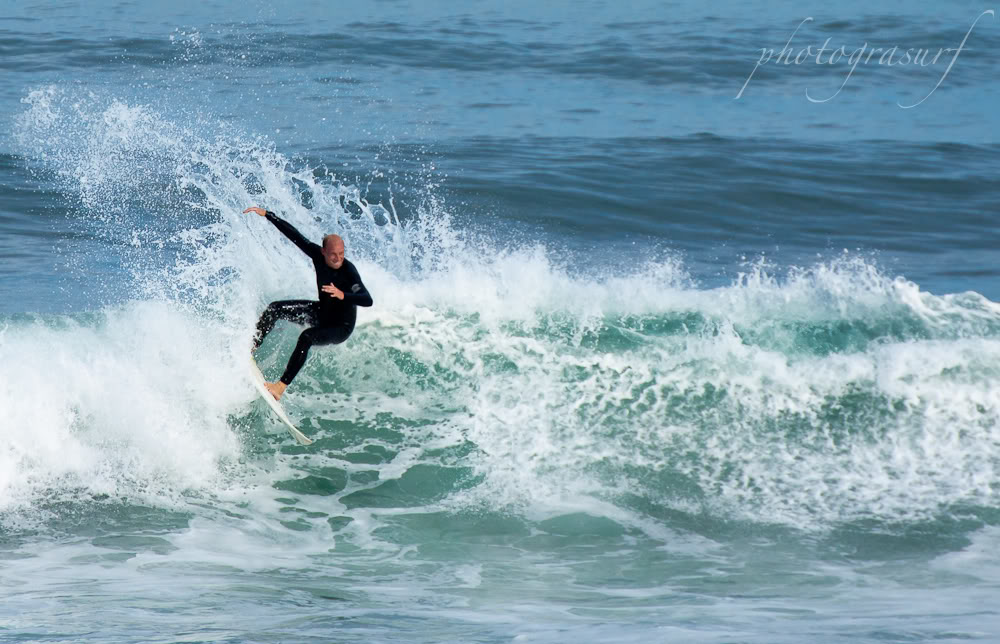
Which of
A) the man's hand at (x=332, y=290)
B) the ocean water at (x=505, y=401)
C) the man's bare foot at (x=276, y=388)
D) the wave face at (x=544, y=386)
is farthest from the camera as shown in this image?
the wave face at (x=544, y=386)

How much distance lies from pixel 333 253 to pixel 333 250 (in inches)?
0.9

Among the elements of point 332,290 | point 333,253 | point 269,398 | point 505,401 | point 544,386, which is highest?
point 333,253

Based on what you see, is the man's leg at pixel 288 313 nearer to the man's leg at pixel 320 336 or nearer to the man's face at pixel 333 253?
the man's leg at pixel 320 336


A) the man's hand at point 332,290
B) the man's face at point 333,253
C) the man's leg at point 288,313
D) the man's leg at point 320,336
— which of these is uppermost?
the man's face at point 333,253

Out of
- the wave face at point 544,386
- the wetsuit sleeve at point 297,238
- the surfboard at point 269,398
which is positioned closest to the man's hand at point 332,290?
the wetsuit sleeve at point 297,238

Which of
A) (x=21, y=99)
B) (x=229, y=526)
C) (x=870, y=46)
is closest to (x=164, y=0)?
(x=21, y=99)

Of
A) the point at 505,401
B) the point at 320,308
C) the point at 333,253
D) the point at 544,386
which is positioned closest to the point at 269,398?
the point at 320,308

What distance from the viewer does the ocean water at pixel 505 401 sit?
6.97m

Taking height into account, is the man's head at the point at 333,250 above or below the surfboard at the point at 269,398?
above

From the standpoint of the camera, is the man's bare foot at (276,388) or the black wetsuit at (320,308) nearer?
the black wetsuit at (320,308)

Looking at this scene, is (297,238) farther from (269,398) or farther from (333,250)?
(269,398)

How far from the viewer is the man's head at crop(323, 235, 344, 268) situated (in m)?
8.00

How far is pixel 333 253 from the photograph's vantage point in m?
8.01

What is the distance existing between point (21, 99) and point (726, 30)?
18.7 meters
